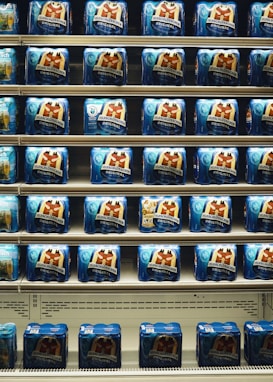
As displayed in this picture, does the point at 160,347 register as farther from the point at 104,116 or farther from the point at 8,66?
the point at 8,66

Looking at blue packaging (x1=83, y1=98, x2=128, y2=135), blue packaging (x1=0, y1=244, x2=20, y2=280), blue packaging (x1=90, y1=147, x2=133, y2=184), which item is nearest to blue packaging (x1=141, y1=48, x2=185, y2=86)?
blue packaging (x1=83, y1=98, x2=128, y2=135)

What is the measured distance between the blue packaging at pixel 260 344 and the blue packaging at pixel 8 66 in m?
2.00

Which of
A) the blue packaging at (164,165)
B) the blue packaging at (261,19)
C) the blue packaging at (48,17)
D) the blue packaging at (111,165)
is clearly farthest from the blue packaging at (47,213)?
the blue packaging at (261,19)

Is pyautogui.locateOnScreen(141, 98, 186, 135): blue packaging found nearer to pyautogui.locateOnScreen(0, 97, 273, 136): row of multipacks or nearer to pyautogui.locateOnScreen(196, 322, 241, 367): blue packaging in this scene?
pyautogui.locateOnScreen(0, 97, 273, 136): row of multipacks

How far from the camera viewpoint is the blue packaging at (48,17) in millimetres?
3332

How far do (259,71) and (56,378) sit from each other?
6.93ft

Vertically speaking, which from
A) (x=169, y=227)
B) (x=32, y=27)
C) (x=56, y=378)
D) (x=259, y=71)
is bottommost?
(x=56, y=378)

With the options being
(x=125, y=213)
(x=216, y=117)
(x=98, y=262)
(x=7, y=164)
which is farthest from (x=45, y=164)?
(x=216, y=117)

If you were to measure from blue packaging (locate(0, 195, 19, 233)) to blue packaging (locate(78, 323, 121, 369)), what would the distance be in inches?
28.9

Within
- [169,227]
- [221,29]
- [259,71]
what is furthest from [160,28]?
[169,227]

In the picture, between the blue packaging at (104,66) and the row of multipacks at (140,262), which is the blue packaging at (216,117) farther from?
the row of multipacks at (140,262)

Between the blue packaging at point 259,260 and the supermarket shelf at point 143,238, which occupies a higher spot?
the supermarket shelf at point 143,238

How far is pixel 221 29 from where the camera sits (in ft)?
11.1

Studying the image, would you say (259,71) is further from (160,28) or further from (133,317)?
(133,317)
